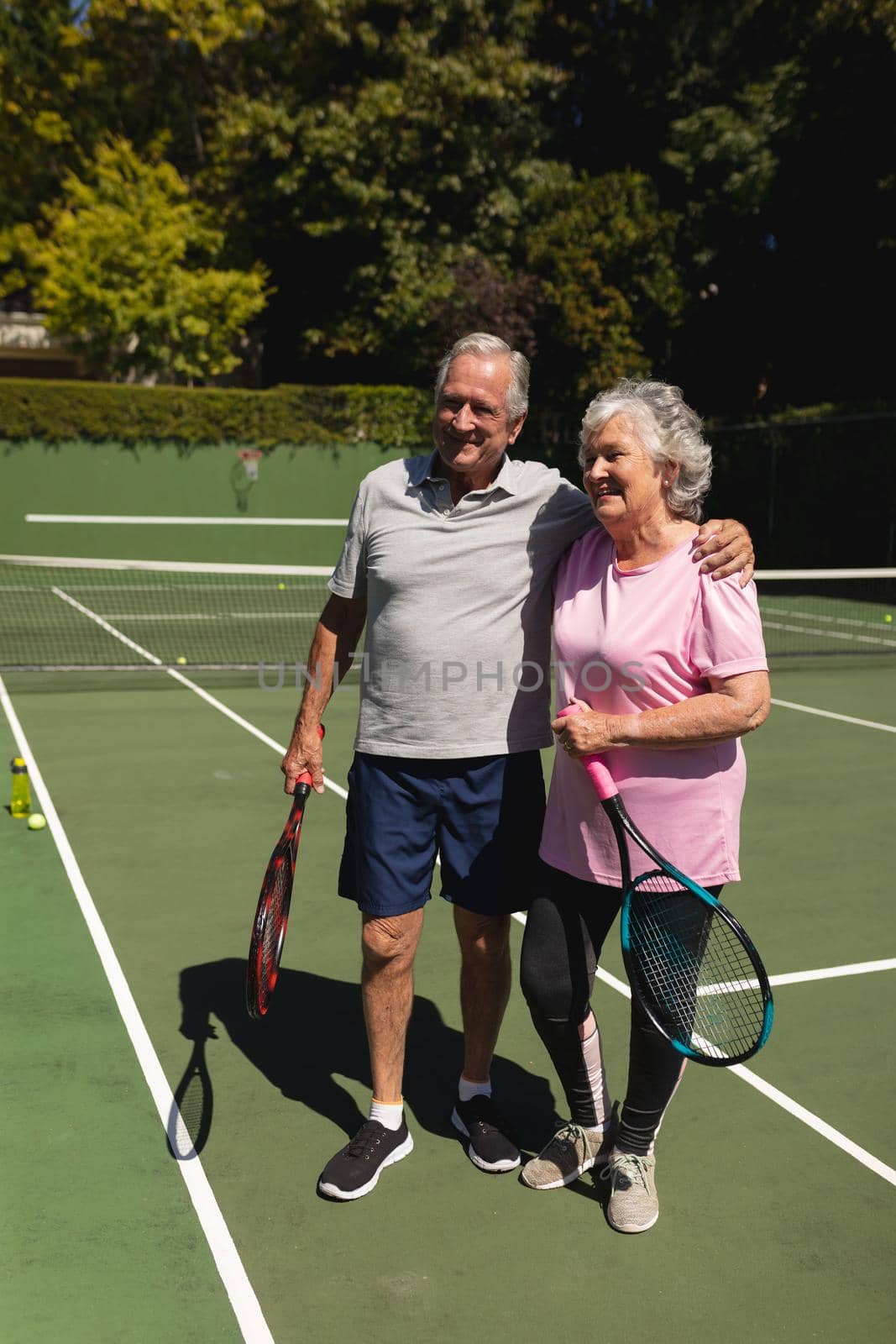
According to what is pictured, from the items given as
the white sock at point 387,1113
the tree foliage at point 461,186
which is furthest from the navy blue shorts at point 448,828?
the tree foliage at point 461,186

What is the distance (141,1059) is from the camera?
13.6 ft

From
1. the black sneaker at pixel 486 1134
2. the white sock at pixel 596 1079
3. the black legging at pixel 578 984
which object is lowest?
the black sneaker at pixel 486 1134

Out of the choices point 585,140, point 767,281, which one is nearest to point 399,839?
point 767,281

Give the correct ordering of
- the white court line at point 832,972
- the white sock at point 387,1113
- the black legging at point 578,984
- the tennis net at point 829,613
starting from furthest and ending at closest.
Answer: the tennis net at point 829,613 < the white court line at point 832,972 < the white sock at point 387,1113 < the black legging at point 578,984

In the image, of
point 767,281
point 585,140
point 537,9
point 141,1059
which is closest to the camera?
point 141,1059

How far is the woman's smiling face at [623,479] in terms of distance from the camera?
2980 mm

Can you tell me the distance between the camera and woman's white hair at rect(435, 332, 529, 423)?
10.7 ft

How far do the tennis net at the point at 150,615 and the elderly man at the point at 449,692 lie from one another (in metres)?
5.98

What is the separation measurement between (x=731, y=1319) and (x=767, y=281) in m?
27.2

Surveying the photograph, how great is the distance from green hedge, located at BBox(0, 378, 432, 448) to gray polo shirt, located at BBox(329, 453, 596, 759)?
23935 millimetres

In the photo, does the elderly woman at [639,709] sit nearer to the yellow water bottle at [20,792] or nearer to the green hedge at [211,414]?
the yellow water bottle at [20,792]

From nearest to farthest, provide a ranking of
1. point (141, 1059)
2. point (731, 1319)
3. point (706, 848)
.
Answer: point (731, 1319) < point (706, 848) < point (141, 1059)

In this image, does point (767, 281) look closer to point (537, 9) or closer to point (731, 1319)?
point (537, 9)

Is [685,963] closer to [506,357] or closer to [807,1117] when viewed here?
[807,1117]
